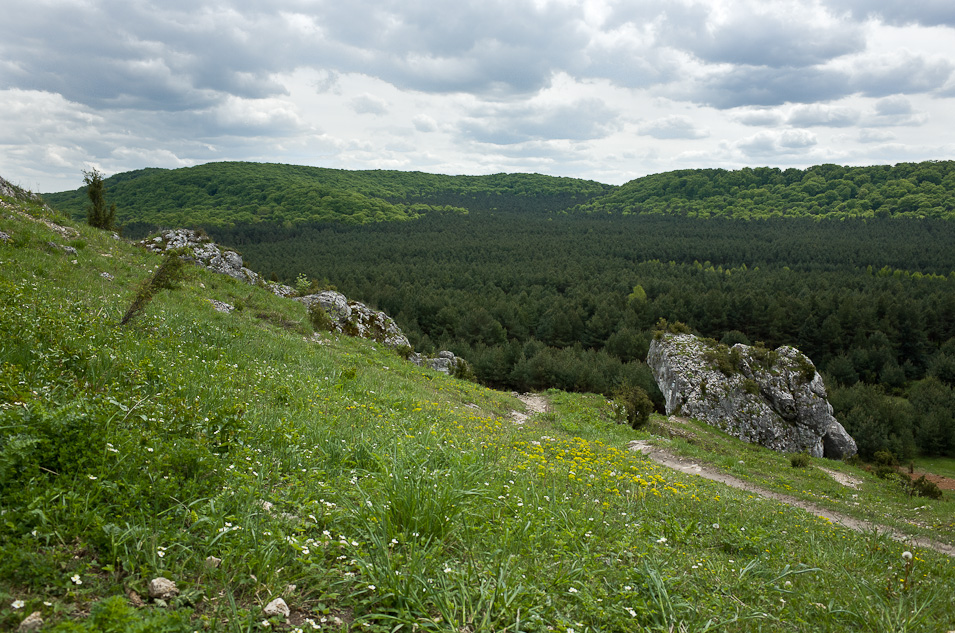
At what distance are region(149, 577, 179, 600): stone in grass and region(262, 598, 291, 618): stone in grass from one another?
0.61 meters

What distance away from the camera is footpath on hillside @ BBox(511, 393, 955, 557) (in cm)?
966

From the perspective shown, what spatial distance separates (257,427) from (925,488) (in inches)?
1086

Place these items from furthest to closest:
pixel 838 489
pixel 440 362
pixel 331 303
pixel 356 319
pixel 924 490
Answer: pixel 440 362
pixel 356 319
pixel 331 303
pixel 924 490
pixel 838 489

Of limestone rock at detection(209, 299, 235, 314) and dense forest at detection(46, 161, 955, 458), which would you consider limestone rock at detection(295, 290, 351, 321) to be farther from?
dense forest at detection(46, 161, 955, 458)

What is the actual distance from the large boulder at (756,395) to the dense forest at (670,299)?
411 inches

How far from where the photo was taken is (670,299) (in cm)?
7700

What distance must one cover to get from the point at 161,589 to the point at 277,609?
2.48ft

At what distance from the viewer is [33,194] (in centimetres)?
2619

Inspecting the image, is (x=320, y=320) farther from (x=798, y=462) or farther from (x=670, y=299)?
(x=670, y=299)

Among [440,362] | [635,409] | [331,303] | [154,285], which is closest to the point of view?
[154,285]

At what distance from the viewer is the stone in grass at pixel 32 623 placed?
2.58 meters

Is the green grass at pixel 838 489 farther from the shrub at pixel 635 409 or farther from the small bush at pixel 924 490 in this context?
the shrub at pixel 635 409

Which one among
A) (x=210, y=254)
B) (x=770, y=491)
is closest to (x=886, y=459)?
(x=770, y=491)

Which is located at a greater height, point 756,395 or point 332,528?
point 332,528
